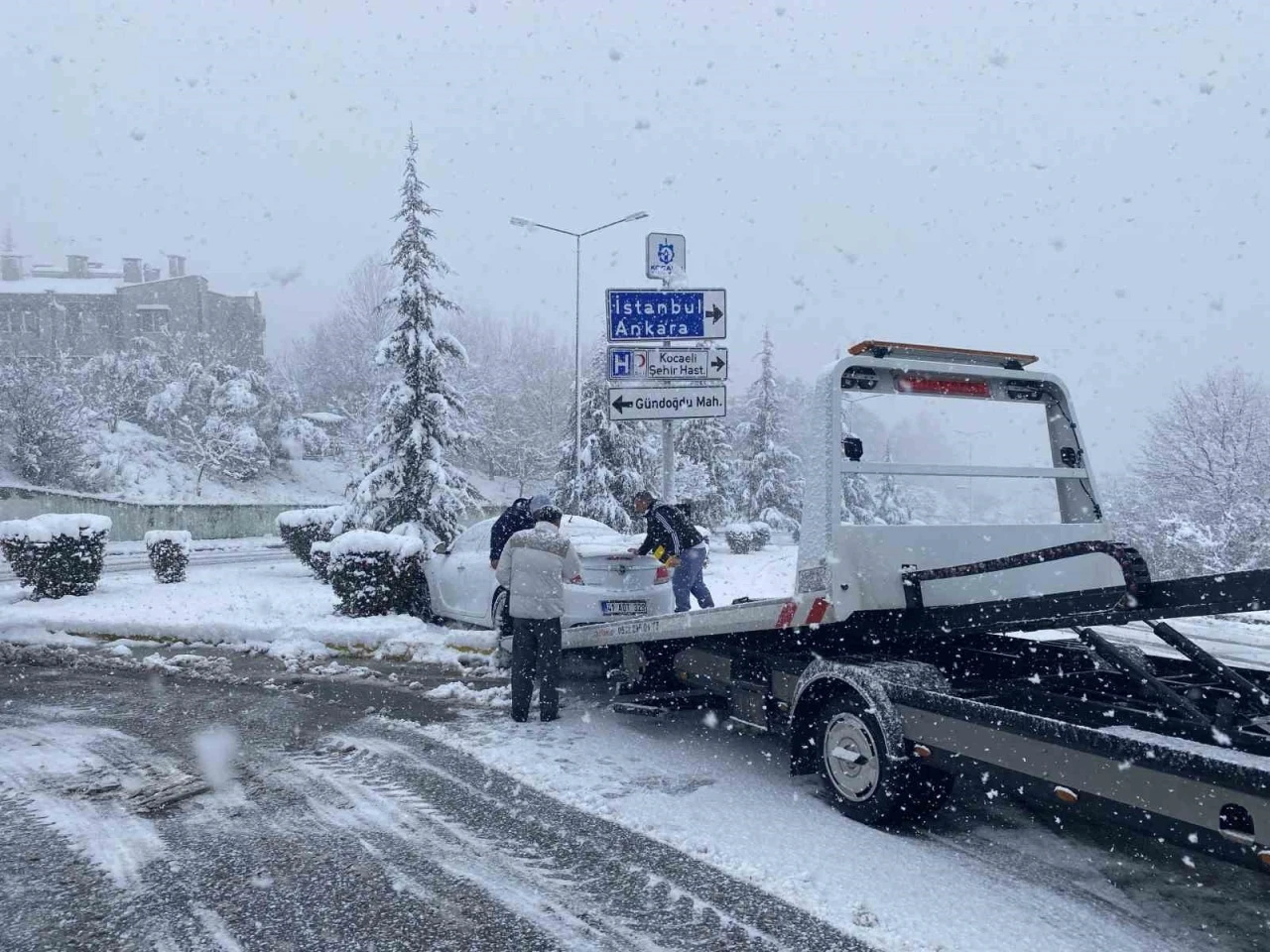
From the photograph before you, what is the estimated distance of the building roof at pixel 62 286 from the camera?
70.8 metres

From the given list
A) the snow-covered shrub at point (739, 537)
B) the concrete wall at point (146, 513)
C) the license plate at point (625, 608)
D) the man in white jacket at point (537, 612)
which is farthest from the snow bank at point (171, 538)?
the concrete wall at point (146, 513)

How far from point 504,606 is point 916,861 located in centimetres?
615

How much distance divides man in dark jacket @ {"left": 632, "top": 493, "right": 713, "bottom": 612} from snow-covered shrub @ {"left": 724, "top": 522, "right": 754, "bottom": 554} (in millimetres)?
19231

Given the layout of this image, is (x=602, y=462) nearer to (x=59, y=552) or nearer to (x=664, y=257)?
(x=59, y=552)

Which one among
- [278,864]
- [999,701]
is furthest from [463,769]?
[999,701]

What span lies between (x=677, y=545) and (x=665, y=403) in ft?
6.12

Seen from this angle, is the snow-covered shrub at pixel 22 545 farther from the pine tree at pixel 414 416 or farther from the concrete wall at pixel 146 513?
the concrete wall at pixel 146 513

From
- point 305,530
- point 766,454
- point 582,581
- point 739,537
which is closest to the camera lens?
point 582,581

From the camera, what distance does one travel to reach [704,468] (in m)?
43.8

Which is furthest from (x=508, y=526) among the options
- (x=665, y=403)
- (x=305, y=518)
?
(x=305, y=518)

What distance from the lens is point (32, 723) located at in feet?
23.2

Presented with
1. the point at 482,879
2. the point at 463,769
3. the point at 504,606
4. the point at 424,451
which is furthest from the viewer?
the point at 424,451

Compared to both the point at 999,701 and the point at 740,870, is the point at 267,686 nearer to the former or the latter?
the point at 740,870

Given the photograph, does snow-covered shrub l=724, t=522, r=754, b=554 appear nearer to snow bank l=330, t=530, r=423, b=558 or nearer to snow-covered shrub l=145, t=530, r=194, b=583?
snow-covered shrub l=145, t=530, r=194, b=583
